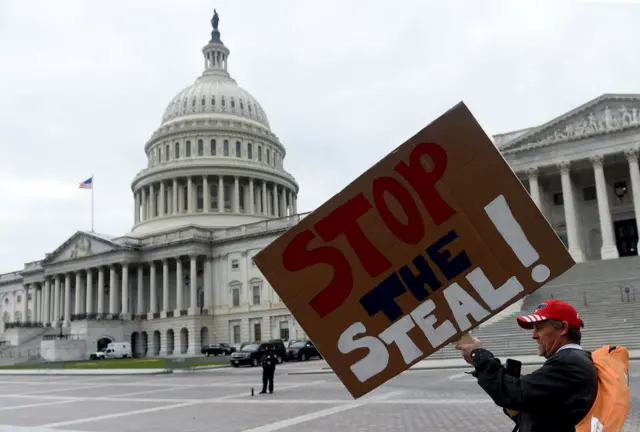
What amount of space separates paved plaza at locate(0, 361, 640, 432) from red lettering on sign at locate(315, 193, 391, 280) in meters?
8.78

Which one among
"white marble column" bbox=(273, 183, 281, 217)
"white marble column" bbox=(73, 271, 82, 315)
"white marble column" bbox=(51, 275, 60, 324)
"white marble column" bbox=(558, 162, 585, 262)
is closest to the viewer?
"white marble column" bbox=(558, 162, 585, 262)

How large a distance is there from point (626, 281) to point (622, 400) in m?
46.7

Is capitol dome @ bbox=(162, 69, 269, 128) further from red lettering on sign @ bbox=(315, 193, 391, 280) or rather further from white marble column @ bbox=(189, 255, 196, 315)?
red lettering on sign @ bbox=(315, 193, 391, 280)

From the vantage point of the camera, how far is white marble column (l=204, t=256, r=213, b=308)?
281 feet

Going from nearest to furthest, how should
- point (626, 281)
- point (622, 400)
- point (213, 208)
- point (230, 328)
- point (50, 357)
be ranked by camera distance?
1. point (622, 400)
2. point (626, 281)
3. point (50, 357)
4. point (230, 328)
5. point (213, 208)

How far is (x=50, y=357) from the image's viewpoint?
247 feet

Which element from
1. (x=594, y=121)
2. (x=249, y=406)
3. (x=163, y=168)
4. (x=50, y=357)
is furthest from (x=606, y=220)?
(x=163, y=168)

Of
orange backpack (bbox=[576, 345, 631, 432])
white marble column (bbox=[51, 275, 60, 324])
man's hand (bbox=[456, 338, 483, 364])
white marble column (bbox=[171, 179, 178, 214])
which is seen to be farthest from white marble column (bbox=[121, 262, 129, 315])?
orange backpack (bbox=[576, 345, 631, 432])

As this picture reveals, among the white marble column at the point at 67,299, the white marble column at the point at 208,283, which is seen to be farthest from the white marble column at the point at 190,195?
the white marble column at the point at 67,299

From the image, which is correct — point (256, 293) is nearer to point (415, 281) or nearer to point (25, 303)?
point (25, 303)

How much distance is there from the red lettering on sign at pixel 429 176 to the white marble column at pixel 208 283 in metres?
82.5

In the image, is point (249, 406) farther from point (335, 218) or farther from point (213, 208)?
point (213, 208)

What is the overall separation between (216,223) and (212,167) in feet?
30.7

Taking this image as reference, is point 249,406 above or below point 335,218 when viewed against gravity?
below
